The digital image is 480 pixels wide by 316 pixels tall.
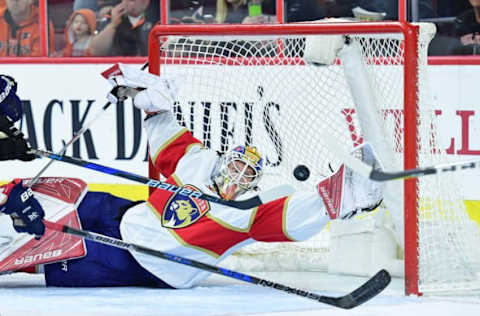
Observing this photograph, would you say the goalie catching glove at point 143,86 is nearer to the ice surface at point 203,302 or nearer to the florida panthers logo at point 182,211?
the florida panthers logo at point 182,211

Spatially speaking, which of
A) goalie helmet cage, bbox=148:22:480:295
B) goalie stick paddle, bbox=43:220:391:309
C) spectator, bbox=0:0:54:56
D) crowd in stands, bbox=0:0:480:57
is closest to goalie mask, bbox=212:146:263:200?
goalie stick paddle, bbox=43:220:391:309

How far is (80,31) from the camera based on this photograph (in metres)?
5.79

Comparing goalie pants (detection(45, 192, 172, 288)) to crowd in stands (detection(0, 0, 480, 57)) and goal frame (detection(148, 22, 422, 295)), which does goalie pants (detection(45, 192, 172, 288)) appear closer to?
goal frame (detection(148, 22, 422, 295))

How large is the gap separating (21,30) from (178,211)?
258 cm

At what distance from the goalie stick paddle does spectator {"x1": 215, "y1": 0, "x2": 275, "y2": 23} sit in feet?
7.45

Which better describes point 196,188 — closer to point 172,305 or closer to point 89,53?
point 172,305

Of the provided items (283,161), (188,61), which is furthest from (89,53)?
(283,161)

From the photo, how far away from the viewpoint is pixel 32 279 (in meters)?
3.94

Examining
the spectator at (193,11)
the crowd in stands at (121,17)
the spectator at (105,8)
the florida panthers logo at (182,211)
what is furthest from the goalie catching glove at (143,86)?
the spectator at (105,8)

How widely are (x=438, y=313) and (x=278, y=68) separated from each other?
1.79m

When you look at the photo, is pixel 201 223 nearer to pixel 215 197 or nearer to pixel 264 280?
pixel 215 197

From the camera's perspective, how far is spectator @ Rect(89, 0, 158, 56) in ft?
18.6

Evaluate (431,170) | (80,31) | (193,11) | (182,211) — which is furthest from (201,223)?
(80,31)

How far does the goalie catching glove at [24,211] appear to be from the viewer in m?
3.36
